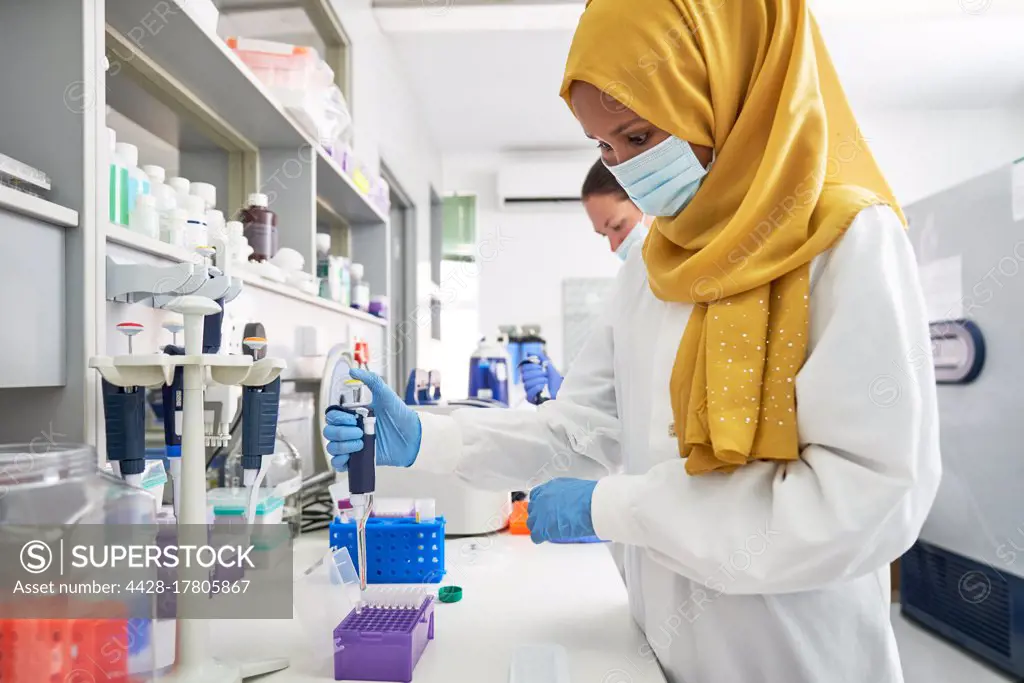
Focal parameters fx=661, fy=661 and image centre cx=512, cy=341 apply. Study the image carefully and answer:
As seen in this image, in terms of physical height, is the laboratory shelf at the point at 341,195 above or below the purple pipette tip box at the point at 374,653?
above

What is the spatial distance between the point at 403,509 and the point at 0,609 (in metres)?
0.66

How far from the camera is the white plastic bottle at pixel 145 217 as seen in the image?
→ 0.94 m

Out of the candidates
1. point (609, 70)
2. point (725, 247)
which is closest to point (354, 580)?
point (725, 247)

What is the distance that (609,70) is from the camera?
0.85 m

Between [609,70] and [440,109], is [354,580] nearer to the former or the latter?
[609,70]

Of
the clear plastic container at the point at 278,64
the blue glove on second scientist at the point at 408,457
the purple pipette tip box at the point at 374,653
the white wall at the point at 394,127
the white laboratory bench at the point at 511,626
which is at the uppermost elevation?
the white wall at the point at 394,127

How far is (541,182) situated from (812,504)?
4263 mm

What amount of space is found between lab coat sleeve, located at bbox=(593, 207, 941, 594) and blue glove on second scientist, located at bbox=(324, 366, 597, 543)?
0.44 ft

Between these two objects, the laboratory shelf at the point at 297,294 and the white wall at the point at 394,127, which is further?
the white wall at the point at 394,127

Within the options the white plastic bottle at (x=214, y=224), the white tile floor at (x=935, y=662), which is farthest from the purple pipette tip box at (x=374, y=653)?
the white tile floor at (x=935, y=662)

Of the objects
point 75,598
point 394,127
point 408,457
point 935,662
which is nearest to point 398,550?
point 408,457

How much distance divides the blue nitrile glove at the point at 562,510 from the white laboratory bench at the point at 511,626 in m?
0.13

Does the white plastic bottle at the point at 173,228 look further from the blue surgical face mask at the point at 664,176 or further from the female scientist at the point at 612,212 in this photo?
the female scientist at the point at 612,212

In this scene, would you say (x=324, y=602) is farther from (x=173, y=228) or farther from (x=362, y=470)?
(x=173, y=228)
